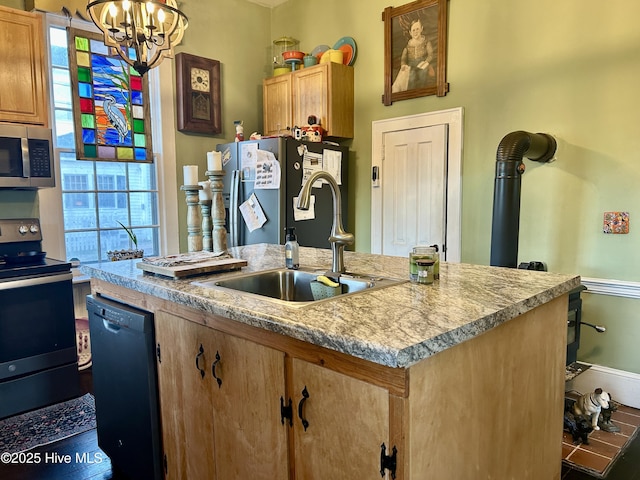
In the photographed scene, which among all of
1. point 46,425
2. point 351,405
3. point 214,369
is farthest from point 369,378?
point 46,425

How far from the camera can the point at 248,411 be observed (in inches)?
54.1

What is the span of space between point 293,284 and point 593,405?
183 cm

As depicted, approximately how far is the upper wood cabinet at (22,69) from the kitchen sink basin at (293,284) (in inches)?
81.0

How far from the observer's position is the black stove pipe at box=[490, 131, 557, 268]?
8.89 feet

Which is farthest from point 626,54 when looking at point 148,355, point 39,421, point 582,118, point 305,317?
point 39,421

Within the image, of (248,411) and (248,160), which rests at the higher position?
(248,160)

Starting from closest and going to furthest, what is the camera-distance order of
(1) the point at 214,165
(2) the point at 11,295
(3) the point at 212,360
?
(3) the point at 212,360 → (1) the point at 214,165 → (2) the point at 11,295

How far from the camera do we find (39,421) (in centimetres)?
269

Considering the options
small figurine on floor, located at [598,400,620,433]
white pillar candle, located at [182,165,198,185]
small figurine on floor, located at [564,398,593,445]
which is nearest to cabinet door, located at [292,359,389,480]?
white pillar candle, located at [182,165,198,185]

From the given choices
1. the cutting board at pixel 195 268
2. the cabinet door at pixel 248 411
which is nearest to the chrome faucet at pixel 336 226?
the cutting board at pixel 195 268

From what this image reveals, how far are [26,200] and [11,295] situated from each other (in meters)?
0.84

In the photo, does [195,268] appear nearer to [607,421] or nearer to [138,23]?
[138,23]

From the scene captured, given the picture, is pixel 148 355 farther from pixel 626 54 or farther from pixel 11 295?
pixel 626 54

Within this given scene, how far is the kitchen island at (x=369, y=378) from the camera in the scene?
1021 mm
